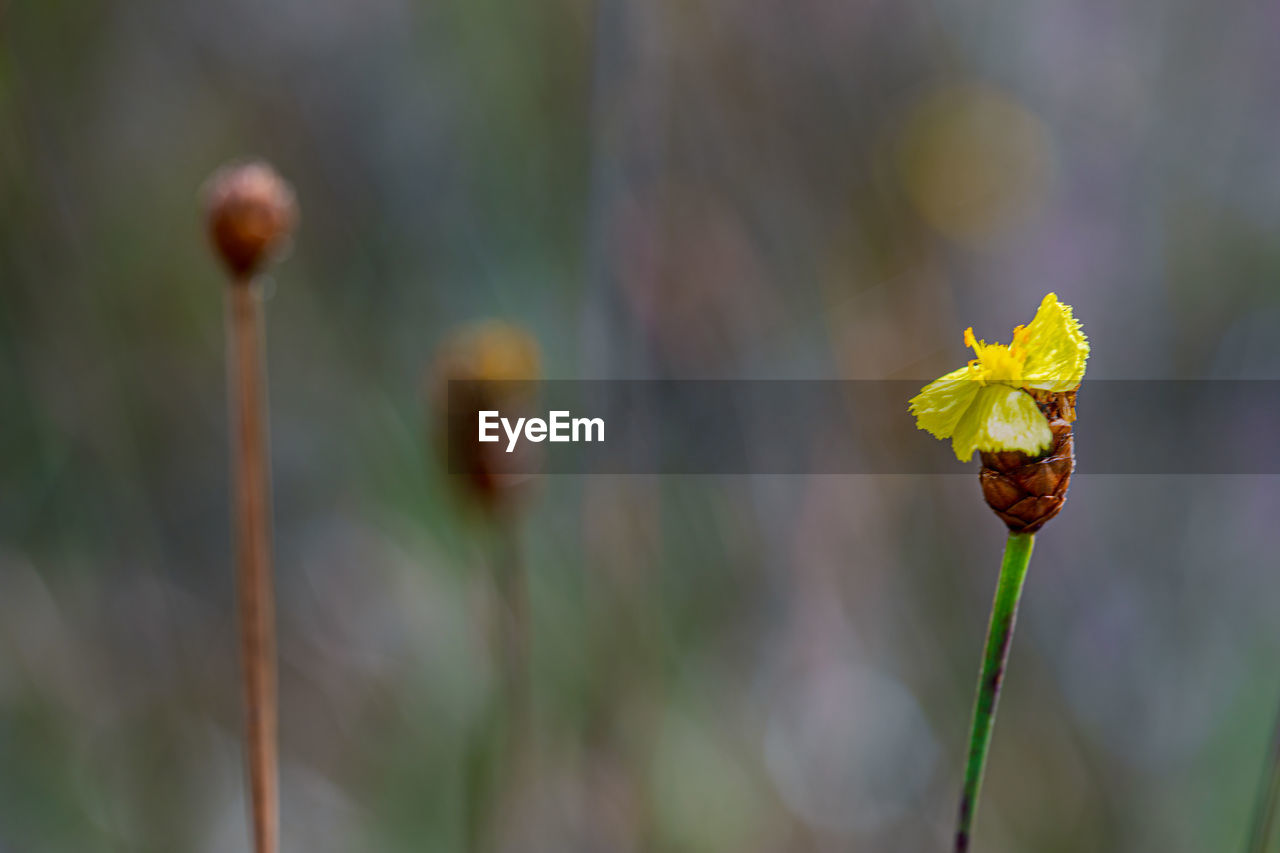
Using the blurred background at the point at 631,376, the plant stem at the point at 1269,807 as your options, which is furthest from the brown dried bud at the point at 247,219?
the plant stem at the point at 1269,807

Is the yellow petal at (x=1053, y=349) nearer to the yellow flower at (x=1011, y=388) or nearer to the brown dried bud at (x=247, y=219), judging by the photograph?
the yellow flower at (x=1011, y=388)

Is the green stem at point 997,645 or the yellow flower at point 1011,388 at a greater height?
the yellow flower at point 1011,388

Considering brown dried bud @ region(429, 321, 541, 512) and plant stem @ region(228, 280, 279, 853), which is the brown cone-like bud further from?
brown dried bud @ region(429, 321, 541, 512)

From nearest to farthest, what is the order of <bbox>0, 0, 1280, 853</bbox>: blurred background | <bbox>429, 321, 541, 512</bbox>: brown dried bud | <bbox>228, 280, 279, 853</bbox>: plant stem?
<bbox>228, 280, 279, 853</bbox>: plant stem < <bbox>429, 321, 541, 512</bbox>: brown dried bud < <bbox>0, 0, 1280, 853</bbox>: blurred background

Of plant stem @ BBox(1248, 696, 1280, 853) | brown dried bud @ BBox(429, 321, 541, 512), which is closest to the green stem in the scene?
plant stem @ BBox(1248, 696, 1280, 853)

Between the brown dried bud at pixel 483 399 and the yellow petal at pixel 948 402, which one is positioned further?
the brown dried bud at pixel 483 399

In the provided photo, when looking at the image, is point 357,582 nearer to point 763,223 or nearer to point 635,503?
point 635,503
